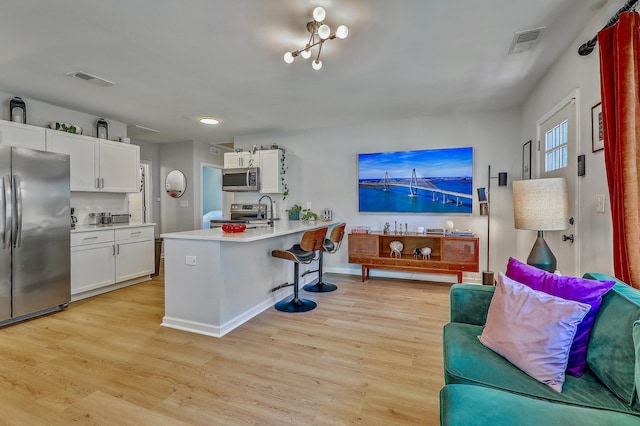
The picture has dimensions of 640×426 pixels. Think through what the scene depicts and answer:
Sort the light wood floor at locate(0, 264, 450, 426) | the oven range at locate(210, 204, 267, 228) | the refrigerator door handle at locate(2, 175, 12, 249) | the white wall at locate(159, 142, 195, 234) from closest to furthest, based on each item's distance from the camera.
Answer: the light wood floor at locate(0, 264, 450, 426)
the refrigerator door handle at locate(2, 175, 12, 249)
the oven range at locate(210, 204, 267, 228)
the white wall at locate(159, 142, 195, 234)

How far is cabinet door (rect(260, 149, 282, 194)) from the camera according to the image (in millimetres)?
5234

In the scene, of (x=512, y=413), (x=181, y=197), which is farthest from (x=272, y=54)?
(x=181, y=197)

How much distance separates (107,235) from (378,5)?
4.15 meters

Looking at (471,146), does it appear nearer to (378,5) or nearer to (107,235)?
(378,5)

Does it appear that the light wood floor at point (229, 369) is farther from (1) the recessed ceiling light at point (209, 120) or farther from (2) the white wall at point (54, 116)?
(1) the recessed ceiling light at point (209, 120)

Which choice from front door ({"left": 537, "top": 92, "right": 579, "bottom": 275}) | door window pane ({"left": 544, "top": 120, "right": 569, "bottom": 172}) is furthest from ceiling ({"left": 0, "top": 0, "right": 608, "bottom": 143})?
door window pane ({"left": 544, "top": 120, "right": 569, "bottom": 172})

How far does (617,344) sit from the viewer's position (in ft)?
4.00

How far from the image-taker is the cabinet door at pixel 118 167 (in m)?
4.35

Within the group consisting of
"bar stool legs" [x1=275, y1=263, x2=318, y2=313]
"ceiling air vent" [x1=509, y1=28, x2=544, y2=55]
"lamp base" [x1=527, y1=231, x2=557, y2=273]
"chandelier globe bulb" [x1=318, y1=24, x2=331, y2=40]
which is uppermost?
"ceiling air vent" [x1=509, y1=28, x2=544, y2=55]

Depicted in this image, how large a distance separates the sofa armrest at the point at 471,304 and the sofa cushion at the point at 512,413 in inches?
29.2

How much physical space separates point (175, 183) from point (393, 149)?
179 inches

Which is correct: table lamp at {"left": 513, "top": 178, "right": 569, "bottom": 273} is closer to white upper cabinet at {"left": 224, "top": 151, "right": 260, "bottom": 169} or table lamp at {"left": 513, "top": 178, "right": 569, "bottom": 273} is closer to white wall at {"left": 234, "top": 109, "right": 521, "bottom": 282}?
white wall at {"left": 234, "top": 109, "right": 521, "bottom": 282}

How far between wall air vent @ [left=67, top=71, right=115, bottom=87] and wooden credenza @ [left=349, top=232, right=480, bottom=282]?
3.48 m

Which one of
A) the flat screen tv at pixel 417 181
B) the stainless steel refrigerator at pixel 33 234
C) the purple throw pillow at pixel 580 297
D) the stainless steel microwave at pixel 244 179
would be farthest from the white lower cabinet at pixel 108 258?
the purple throw pillow at pixel 580 297
